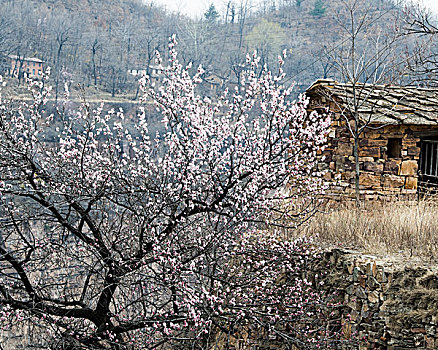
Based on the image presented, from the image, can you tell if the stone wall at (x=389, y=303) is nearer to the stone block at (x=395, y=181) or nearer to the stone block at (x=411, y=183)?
the stone block at (x=395, y=181)

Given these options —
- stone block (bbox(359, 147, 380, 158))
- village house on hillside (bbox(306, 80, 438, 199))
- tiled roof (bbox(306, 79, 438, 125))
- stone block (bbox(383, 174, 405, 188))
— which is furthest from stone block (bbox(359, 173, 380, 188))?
tiled roof (bbox(306, 79, 438, 125))

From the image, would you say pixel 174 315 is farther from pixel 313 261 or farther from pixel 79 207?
pixel 313 261

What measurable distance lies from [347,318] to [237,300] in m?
1.58

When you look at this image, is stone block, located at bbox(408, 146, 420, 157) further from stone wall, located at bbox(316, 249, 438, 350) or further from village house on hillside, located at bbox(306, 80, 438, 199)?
stone wall, located at bbox(316, 249, 438, 350)

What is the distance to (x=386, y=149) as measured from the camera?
29.2ft

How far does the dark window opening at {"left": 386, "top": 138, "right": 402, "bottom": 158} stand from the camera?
29.5 feet

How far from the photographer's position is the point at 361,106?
8.99 meters

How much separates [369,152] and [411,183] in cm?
100

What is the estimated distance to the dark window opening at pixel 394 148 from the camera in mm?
8977

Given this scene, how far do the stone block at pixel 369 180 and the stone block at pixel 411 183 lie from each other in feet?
1.78

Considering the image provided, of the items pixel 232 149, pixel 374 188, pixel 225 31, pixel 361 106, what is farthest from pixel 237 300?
pixel 225 31

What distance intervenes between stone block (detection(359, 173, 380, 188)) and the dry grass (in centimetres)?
108

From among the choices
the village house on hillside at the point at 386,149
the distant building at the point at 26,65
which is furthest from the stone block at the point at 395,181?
the distant building at the point at 26,65

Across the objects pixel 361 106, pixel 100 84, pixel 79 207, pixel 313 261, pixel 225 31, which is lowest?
pixel 313 261
